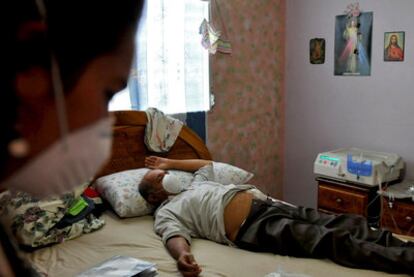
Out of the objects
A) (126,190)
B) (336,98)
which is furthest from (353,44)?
(126,190)

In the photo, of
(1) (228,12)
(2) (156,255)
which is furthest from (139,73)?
(2) (156,255)

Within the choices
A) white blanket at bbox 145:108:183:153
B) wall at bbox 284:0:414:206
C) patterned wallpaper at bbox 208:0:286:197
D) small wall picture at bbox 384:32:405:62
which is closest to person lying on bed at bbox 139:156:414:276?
white blanket at bbox 145:108:183:153

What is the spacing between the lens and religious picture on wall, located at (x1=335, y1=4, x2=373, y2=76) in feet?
10.1

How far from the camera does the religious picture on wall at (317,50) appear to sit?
3.38 meters

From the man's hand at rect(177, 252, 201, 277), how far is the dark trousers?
11.9 inches

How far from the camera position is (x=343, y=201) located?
292 cm

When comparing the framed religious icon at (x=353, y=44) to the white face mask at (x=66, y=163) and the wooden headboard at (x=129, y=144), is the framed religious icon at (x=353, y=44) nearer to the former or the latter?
the wooden headboard at (x=129, y=144)

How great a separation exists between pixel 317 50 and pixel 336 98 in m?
0.39

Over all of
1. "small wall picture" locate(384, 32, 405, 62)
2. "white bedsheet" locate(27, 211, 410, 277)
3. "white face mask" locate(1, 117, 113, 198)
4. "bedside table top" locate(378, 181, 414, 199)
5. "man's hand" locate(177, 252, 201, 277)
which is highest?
"small wall picture" locate(384, 32, 405, 62)

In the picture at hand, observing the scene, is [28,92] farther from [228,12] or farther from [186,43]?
[228,12]

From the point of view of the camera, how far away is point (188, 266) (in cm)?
177

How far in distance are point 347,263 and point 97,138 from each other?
1.51 meters

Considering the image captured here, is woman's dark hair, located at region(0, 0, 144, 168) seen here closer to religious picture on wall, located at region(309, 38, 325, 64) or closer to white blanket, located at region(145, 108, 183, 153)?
white blanket, located at region(145, 108, 183, 153)

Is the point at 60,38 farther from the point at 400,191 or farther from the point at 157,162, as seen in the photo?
the point at 400,191
